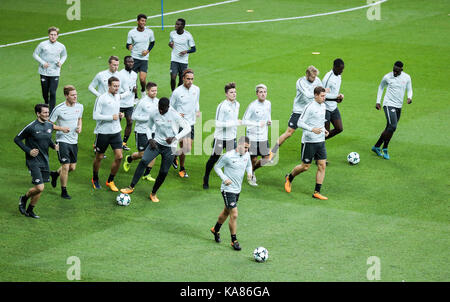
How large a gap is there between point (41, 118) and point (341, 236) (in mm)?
6186

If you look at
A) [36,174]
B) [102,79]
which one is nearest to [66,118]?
[36,174]

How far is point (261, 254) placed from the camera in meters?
12.7

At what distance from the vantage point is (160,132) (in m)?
15.5

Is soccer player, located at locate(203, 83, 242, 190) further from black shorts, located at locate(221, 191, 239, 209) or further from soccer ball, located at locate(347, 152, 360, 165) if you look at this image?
soccer ball, located at locate(347, 152, 360, 165)

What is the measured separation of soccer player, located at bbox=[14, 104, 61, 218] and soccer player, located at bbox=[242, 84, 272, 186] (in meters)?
4.37

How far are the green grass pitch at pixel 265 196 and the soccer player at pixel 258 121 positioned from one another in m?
0.80

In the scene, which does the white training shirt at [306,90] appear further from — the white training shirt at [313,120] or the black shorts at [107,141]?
the black shorts at [107,141]

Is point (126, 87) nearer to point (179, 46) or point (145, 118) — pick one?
point (145, 118)

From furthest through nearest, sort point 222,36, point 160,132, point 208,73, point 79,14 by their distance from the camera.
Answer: point 79,14, point 222,36, point 208,73, point 160,132

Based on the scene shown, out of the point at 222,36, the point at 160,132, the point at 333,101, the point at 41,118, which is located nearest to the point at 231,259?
the point at 160,132

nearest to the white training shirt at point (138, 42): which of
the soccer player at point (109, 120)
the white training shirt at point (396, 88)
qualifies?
the soccer player at point (109, 120)

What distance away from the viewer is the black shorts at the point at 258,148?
54.7 ft

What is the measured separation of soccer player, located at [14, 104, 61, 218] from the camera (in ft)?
46.5
